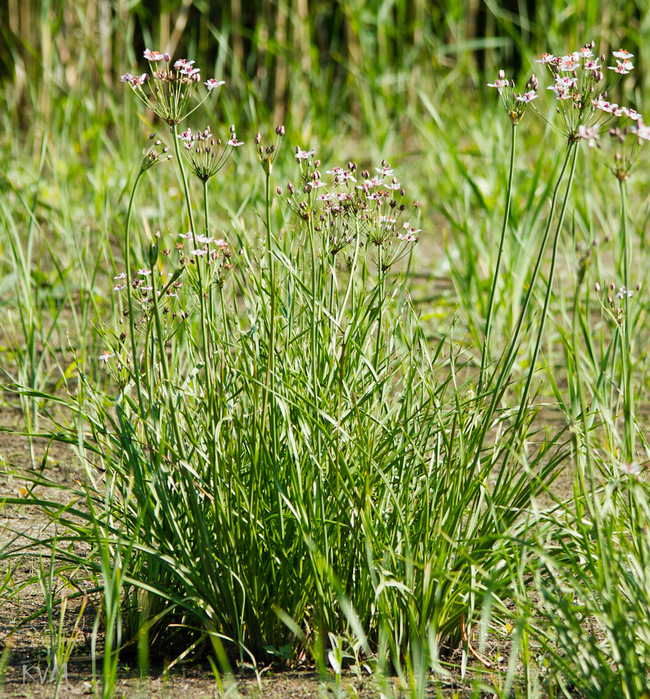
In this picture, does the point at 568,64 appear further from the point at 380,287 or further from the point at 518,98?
the point at 380,287

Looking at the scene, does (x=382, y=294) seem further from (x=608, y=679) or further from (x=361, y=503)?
(x=608, y=679)

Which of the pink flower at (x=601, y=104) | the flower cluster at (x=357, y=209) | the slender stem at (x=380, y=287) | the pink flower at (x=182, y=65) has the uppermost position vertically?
the pink flower at (x=182, y=65)

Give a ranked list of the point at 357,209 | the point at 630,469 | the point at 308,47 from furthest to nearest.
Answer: the point at 308,47 → the point at 357,209 → the point at 630,469

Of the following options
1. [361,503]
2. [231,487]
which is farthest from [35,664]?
[361,503]

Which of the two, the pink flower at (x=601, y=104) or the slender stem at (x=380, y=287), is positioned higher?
the pink flower at (x=601, y=104)

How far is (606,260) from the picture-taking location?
12.8 feet

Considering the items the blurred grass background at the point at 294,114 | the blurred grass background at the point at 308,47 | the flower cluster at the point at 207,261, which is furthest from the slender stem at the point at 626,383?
the blurred grass background at the point at 308,47

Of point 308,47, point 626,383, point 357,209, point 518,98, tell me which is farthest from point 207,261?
point 308,47

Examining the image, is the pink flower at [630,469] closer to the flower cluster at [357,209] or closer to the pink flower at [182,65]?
the flower cluster at [357,209]

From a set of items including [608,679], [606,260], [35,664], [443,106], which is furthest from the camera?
[443,106]

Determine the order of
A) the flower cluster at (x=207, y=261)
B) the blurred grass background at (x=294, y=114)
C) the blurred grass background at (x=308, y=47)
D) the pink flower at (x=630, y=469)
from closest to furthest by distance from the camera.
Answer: the pink flower at (x=630, y=469) → the flower cluster at (x=207, y=261) → the blurred grass background at (x=294, y=114) → the blurred grass background at (x=308, y=47)

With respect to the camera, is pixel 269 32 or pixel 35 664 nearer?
pixel 35 664

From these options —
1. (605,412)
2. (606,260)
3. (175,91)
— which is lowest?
(606,260)

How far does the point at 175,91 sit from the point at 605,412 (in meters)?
0.77
